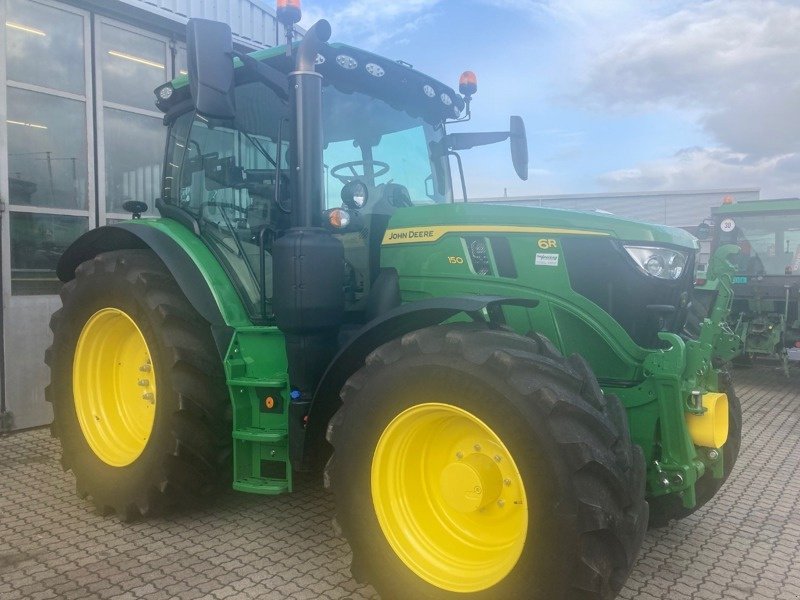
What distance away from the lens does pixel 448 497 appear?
2705 mm

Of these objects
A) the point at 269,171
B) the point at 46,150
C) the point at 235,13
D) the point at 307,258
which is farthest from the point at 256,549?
the point at 235,13

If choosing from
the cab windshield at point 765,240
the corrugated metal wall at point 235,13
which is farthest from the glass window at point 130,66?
the cab windshield at point 765,240

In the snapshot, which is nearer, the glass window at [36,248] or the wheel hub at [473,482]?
the wheel hub at [473,482]

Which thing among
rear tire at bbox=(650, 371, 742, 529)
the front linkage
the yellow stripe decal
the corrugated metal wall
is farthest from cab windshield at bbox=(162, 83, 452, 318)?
the corrugated metal wall

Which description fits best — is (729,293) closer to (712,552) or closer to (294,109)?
(712,552)

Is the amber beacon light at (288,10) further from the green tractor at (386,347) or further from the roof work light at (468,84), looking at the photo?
the roof work light at (468,84)

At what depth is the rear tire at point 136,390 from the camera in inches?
137

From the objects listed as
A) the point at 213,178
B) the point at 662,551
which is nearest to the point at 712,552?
the point at 662,551

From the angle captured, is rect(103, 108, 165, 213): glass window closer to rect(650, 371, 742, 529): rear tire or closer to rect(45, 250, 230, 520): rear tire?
rect(45, 250, 230, 520): rear tire

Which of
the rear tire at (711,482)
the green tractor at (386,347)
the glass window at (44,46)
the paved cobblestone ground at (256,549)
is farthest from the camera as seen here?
the glass window at (44,46)

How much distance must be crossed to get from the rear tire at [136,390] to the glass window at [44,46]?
286 centimetres

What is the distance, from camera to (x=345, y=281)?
360cm

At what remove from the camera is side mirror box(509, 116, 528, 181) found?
4.48 m

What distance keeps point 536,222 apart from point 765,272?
7.56 metres
